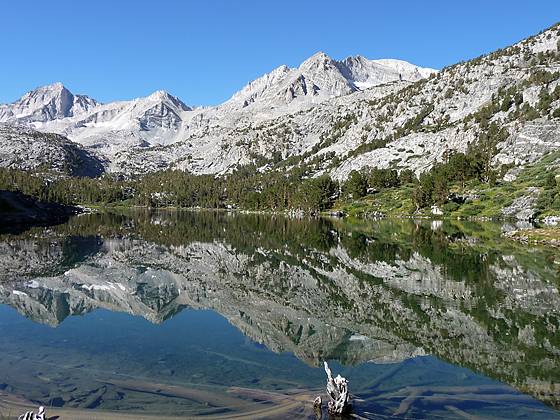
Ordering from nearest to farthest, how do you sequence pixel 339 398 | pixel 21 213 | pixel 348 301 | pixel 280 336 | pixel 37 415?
pixel 37 415 < pixel 339 398 < pixel 280 336 < pixel 348 301 < pixel 21 213

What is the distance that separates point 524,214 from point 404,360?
121 m

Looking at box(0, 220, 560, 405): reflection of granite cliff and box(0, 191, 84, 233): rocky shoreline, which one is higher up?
box(0, 191, 84, 233): rocky shoreline

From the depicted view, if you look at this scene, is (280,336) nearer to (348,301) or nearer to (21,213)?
(348,301)

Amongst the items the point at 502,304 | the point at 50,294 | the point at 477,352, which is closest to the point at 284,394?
the point at 477,352

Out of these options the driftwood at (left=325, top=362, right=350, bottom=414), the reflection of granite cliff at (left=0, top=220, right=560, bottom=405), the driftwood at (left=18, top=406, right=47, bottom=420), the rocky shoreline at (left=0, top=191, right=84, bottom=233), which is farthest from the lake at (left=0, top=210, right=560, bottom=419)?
the rocky shoreline at (left=0, top=191, right=84, bottom=233)

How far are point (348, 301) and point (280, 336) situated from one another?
30.7ft

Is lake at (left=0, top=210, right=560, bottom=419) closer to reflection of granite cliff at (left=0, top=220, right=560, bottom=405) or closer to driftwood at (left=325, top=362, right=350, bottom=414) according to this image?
reflection of granite cliff at (left=0, top=220, right=560, bottom=405)

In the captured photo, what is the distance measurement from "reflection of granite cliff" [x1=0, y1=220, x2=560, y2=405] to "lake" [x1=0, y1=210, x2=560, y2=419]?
163 millimetres

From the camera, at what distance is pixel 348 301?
34.4 m

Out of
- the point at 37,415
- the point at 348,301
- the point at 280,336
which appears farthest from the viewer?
the point at 348,301

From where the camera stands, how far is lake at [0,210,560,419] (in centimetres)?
1731

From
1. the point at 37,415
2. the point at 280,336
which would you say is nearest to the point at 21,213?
the point at 280,336

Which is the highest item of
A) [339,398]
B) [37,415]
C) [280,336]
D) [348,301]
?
[348,301]

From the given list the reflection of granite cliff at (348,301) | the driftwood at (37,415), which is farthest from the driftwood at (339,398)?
the driftwood at (37,415)
